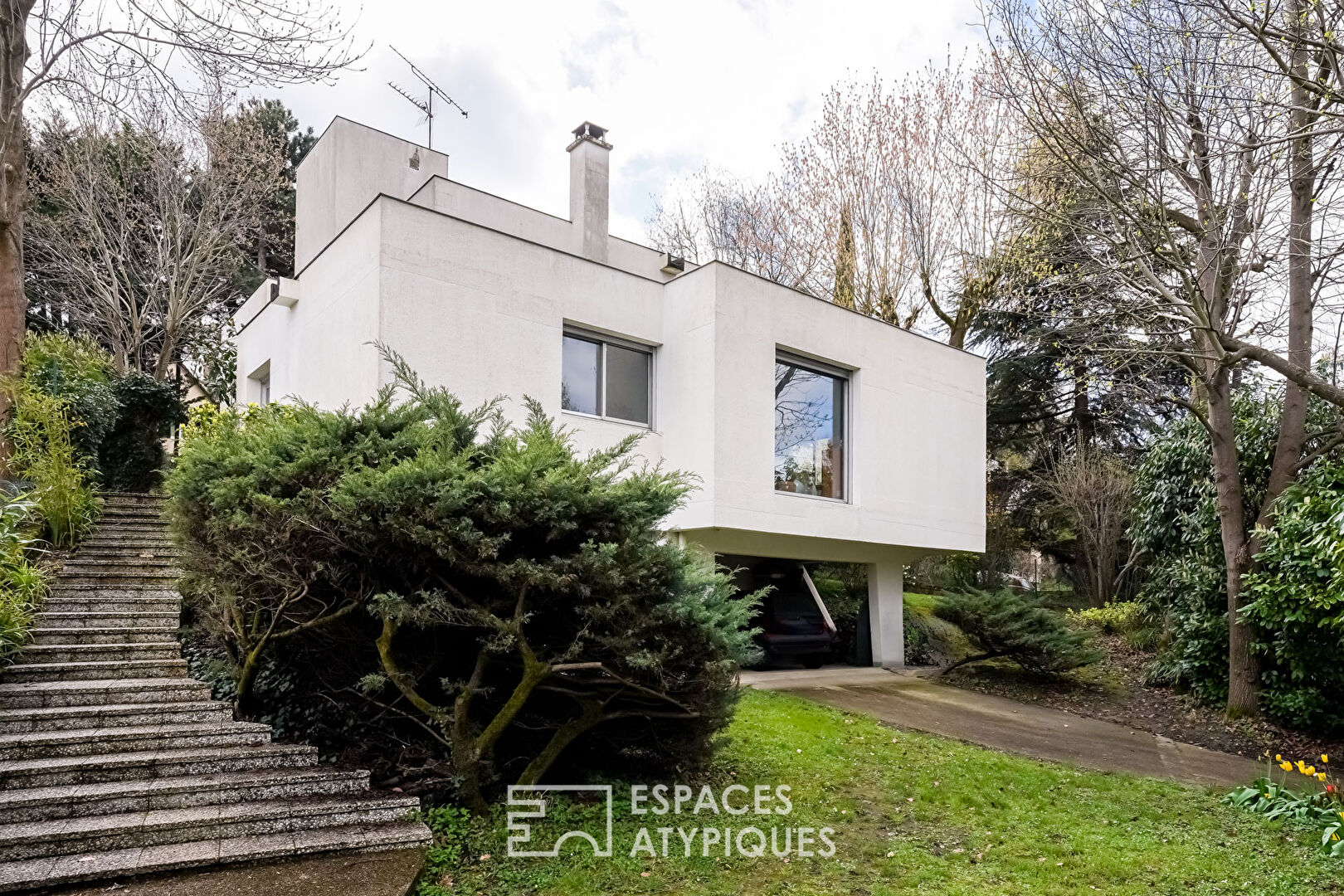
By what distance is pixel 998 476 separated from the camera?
2105cm

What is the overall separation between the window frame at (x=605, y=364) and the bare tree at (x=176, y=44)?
4.15 meters

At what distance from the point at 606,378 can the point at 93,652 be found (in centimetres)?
643

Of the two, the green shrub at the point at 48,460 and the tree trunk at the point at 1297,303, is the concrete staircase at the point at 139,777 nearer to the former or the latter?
the green shrub at the point at 48,460

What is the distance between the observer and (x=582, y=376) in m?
10.9

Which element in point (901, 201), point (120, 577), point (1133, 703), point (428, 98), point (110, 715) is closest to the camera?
point (110, 715)

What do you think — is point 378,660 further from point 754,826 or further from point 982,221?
point 982,221

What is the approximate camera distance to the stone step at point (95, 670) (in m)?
6.29

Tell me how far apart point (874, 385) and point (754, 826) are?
336 inches

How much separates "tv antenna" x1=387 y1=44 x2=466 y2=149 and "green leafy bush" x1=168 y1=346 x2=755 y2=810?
451 inches

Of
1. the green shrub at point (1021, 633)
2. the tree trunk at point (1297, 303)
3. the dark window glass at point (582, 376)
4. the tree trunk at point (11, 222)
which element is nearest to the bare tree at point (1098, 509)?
the green shrub at point (1021, 633)

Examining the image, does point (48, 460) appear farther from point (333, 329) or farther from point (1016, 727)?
point (1016, 727)

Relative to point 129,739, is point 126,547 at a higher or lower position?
higher

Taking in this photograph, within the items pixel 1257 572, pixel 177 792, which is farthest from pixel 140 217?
pixel 1257 572

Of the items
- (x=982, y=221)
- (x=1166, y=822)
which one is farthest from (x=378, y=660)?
(x=982, y=221)
